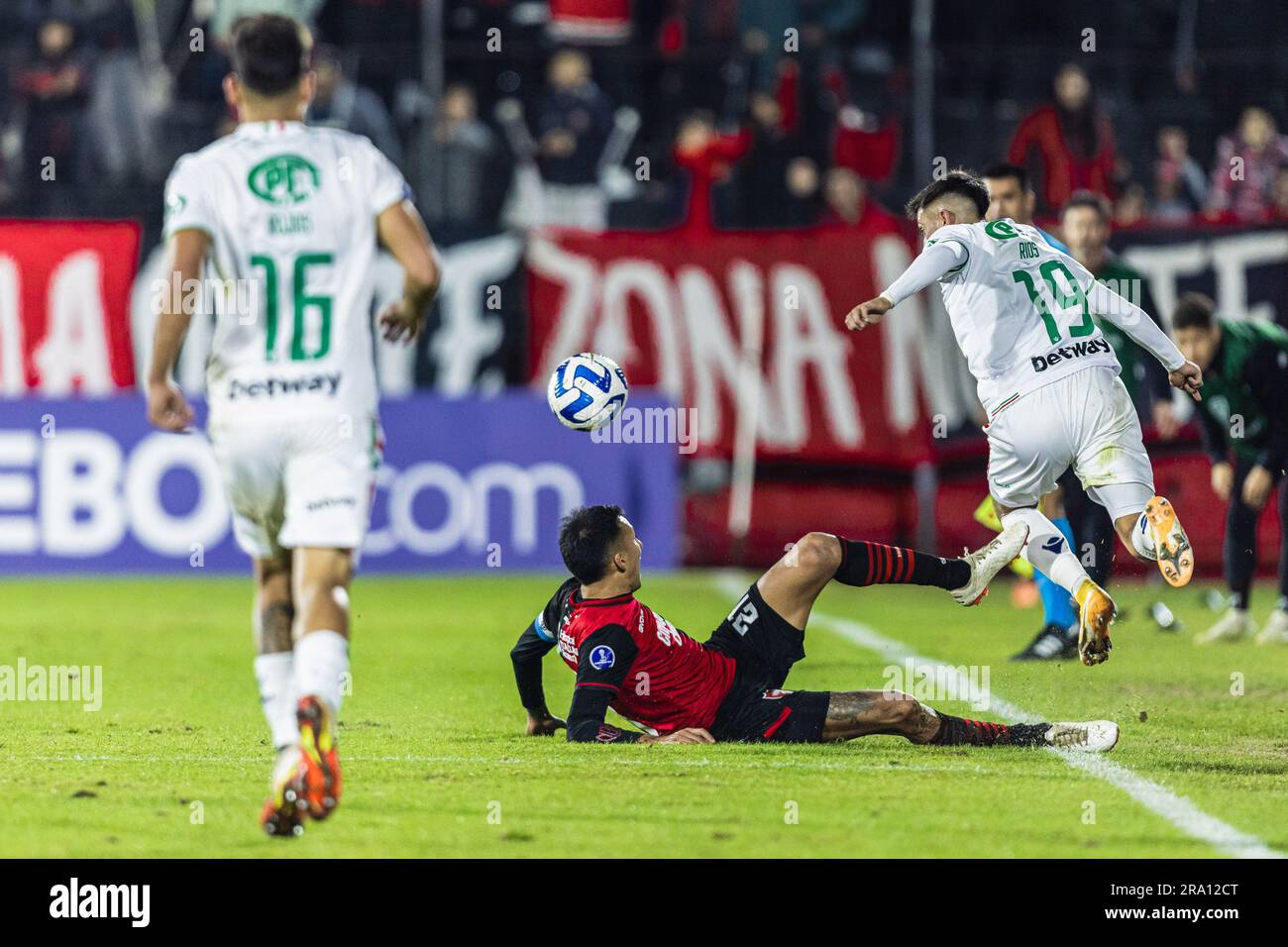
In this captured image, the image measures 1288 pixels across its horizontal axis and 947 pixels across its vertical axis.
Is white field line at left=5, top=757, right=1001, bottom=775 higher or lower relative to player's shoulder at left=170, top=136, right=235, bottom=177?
lower

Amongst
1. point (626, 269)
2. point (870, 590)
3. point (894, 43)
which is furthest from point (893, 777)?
point (894, 43)

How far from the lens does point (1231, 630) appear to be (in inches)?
431

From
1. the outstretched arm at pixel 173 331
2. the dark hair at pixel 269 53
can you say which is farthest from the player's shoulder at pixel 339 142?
the outstretched arm at pixel 173 331

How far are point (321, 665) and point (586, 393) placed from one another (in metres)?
2.99

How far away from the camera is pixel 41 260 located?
1500 cm

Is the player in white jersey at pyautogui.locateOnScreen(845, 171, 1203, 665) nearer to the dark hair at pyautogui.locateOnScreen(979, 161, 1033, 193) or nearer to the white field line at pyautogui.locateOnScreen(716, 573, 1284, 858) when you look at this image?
the white field line at pyautogui.locateOnScreen(716, 573, 1284, 858)

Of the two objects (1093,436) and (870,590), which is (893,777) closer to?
(1093,436)

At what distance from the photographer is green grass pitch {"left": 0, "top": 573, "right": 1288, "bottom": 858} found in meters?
5.25

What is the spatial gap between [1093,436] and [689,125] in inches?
329

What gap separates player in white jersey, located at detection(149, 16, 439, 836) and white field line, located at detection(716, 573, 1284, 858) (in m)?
2.41

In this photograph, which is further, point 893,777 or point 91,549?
point 91,549

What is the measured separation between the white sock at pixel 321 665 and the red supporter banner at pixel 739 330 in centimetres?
992

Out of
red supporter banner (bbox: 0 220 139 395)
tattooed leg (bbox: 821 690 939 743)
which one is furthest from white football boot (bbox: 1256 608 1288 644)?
red supporter banner (bbox: 0 220 139 395)

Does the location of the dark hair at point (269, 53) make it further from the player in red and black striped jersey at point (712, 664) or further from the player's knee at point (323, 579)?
the player in red and black striped jersey at point (712, 664)
